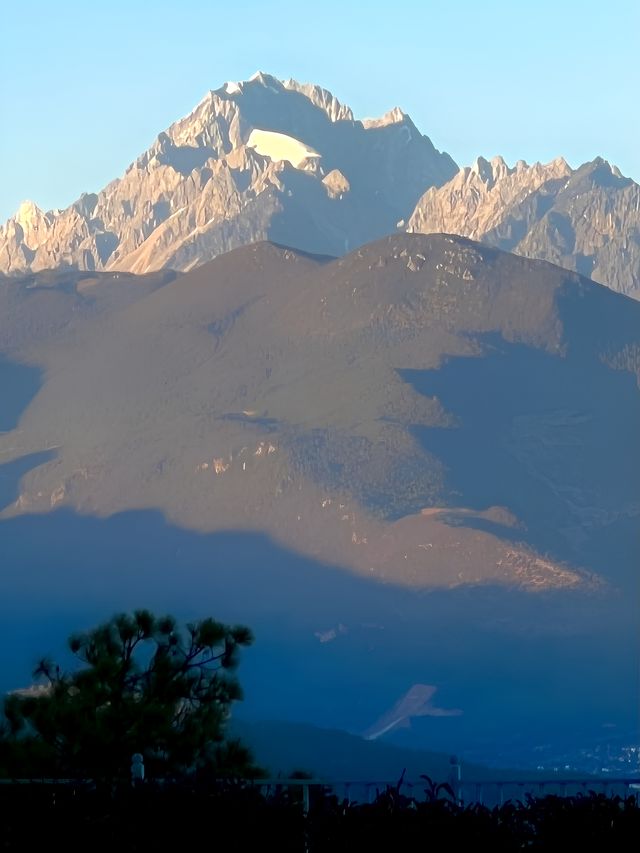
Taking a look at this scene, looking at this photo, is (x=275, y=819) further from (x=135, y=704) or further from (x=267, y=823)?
(x=135, y=704)

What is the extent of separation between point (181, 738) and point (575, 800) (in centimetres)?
1732

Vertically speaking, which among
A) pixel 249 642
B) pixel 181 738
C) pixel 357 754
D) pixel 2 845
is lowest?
pixel 2 845

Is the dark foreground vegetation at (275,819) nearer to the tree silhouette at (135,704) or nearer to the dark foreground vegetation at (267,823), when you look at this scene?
the dark foreground vegetation at (267,823)

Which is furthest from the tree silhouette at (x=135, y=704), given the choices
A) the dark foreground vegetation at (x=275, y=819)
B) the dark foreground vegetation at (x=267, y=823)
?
the dark foreground vegetation at (x=267, y=823)

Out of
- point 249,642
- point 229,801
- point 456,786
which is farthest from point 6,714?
point 229,801

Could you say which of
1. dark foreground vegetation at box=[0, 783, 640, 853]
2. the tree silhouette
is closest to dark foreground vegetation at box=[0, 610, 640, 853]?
dark foreground vegetation at box=[0, 783, 640, 853]

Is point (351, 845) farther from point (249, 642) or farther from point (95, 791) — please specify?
point (249, 642)

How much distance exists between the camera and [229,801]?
15.9 metres

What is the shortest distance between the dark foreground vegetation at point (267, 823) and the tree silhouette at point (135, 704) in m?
12.7

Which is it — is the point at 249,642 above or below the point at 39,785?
above

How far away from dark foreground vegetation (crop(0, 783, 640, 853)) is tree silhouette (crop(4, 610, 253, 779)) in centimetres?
1274

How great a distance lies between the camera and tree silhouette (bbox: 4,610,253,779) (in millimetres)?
31109

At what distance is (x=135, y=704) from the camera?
32750mm

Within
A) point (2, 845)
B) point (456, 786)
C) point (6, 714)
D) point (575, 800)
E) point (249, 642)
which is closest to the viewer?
point (2, 845)
